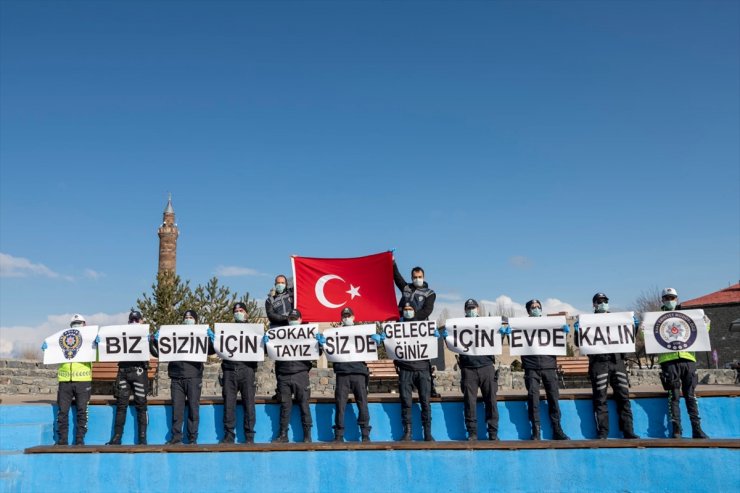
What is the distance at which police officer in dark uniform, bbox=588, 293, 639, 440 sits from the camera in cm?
871

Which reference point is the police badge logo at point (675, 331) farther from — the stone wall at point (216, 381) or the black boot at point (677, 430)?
the stone wall at point (216, 381)

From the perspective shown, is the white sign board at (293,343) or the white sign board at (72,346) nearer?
the white sign board at (293,343)

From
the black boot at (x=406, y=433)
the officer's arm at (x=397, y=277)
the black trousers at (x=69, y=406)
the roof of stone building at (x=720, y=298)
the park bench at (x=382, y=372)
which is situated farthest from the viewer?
the roof of stone building at (x=720, y=298)

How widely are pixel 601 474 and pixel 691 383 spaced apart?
2008mm

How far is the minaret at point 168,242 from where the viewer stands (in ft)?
161

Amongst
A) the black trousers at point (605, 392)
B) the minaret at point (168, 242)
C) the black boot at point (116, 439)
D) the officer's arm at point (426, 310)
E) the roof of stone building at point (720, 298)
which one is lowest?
the black boot at point (116, 439)

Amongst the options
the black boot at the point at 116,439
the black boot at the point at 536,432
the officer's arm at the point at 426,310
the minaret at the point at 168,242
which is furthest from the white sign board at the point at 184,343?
the minaret at the point at 168,242

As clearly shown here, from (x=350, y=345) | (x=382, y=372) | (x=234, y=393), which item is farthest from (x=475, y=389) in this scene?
(x=382, y=372)

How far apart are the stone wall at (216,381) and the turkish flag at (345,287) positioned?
6.31m

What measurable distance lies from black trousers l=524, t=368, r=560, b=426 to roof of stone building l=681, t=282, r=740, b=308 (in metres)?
51.2

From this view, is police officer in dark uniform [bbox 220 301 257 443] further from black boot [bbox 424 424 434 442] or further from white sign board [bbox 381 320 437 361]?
black boot [bbox 424 424 434 442]

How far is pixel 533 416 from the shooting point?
880 cm

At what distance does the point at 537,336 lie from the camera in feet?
29.8

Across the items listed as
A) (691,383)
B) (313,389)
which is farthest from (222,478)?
(313,389)
